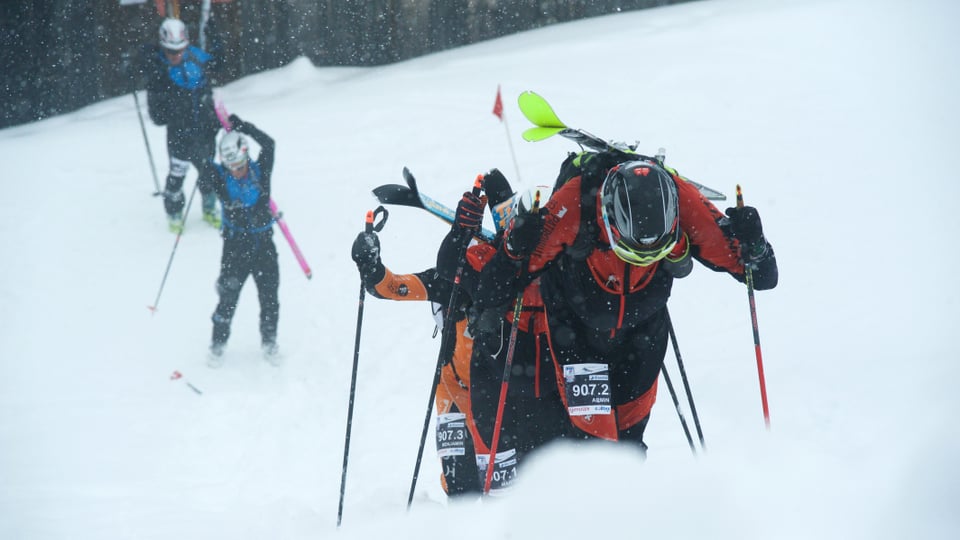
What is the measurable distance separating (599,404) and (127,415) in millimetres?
4198

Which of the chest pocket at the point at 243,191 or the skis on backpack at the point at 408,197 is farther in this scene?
the chest pocket at the point at 243,191

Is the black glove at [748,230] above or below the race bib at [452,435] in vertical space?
above

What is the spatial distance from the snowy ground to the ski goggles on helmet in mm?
855

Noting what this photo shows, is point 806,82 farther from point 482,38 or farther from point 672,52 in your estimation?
point 482,38

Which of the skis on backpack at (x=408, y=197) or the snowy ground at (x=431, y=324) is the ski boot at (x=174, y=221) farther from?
the skis on backpack at (x=408, y=197)

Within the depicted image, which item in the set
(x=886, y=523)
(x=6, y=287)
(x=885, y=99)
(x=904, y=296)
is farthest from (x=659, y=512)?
(x=885, y=99)

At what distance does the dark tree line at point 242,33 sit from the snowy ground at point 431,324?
1.18 ft

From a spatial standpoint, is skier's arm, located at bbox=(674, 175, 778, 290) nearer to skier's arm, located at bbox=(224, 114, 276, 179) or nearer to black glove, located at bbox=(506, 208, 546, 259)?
black glove, located at bbox=(506, 208, 546, 259)

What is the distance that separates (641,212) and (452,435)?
64.3 inches

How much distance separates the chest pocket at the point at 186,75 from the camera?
868cm

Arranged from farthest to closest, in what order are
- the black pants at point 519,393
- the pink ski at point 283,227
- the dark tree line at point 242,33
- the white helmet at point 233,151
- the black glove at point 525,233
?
the dark tree line at point 242,33 < the pink ski at point 283,227 < the white helmet at point 233,151 < the black pants at point 519,393 < the black glove at point 525,233

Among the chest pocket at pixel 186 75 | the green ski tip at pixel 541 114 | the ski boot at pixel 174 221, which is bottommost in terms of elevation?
the ski boot at pixel 174 221

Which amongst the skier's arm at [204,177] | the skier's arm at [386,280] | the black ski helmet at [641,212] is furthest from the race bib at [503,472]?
the skier's arm at [204,177]

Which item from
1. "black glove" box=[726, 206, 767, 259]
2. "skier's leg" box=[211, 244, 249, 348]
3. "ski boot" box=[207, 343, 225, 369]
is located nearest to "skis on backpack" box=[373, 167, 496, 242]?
"black glove" box=[726, 206, 767, 259]
